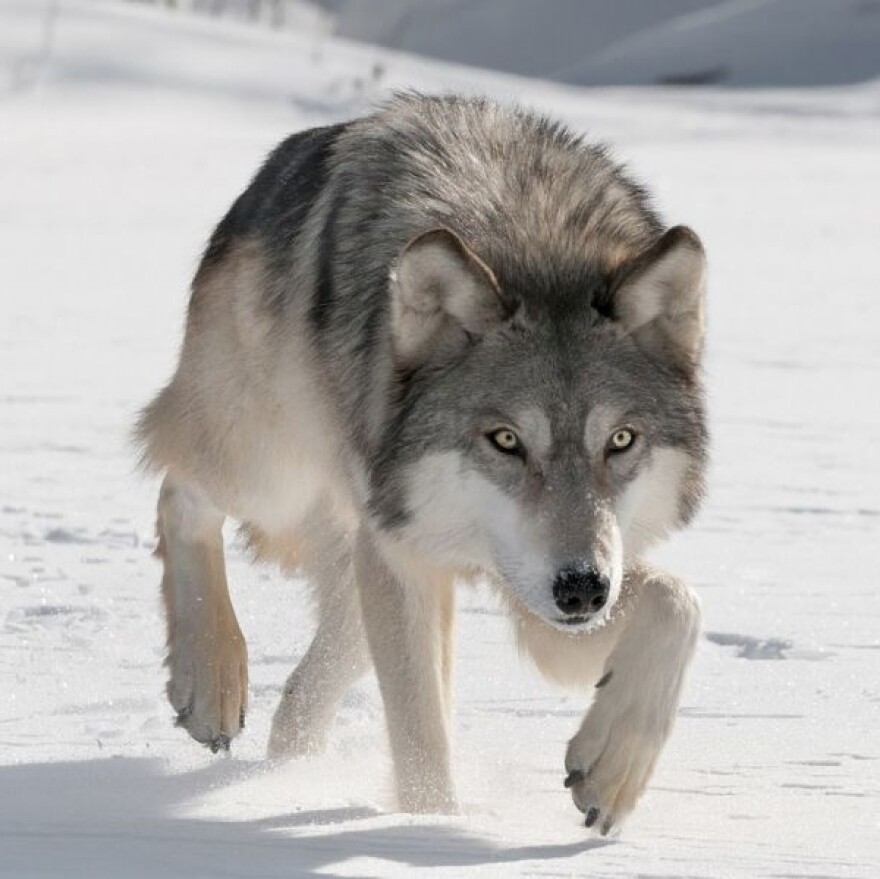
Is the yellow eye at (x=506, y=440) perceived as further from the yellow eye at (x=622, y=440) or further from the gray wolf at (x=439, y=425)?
the yellow eye at (x=622, y=440)

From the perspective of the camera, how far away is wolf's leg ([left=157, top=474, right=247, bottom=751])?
15.4 ft

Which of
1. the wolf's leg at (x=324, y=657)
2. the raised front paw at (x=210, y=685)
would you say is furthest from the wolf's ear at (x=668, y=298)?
the raised front paw at (x=210, y=685)

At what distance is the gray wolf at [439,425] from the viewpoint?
3.84 m

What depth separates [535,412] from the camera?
3.85 m

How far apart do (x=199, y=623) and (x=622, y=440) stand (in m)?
1.48

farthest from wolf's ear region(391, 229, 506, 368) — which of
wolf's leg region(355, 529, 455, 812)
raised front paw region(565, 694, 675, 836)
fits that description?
raised front paw region(565, 694, 675, 836)

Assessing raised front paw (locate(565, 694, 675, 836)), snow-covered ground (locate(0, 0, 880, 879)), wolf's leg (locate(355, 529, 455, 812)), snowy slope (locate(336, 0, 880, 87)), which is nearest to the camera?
snow-covered ground (locate(0, 0, 880, 879))

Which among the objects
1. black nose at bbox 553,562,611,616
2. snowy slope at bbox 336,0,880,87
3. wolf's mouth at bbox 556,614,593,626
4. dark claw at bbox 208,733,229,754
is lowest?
dark claw at bbox 208,733,229,754

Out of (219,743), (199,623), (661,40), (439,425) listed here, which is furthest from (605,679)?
(661,40)

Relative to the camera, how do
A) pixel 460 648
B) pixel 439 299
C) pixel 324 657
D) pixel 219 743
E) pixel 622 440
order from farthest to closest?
pixel 460 648 → pixel 324 657 → pixel 219 743 → pixel 439 299 → pixel 622 440

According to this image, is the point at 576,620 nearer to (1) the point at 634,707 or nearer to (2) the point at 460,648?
(1) the point at 634,707

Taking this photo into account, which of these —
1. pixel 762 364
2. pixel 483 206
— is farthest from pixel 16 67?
pixel 483 206

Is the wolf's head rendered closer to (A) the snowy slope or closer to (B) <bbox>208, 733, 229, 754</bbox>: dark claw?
(B) <bbox>208, 733, 229, 754</bbox>: dark claw

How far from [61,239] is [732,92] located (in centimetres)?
1678
